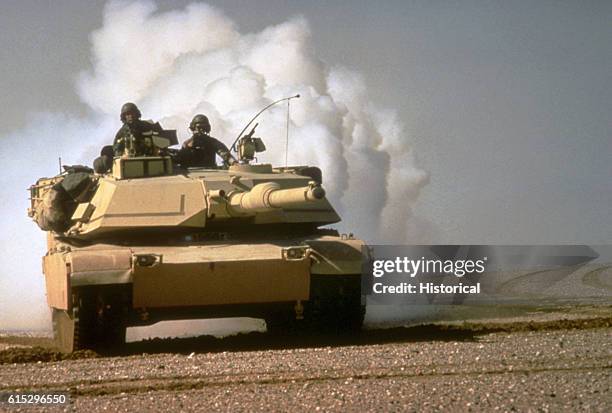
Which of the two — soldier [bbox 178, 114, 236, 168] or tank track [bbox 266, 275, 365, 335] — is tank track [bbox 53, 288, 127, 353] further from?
soldier [bbox 178, 114, 236, 168]

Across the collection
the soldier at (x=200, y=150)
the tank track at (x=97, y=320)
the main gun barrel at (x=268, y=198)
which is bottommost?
the tank track at (x=97, y=320)

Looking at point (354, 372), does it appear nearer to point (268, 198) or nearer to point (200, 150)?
point (268, 198)

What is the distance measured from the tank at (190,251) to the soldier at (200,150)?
82 centimetres

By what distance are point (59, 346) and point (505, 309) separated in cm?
957

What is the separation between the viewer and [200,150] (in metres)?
22.6

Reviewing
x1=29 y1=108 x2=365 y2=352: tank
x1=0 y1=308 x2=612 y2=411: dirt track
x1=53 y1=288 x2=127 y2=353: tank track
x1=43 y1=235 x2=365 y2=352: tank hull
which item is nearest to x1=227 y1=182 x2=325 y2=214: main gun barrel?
x1=29 y1=108 x2=365 y2=352: tank

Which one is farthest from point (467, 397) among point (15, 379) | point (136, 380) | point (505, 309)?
point (505, 309)

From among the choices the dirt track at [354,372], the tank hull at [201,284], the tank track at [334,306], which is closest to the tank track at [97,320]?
the tank hull at [201,284]

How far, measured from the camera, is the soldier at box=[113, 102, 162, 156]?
68.8 ft

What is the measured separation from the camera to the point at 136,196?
19781 millimetres

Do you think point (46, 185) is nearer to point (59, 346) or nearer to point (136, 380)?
point (59, 346)

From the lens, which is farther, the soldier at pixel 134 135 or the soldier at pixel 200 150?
the soldier at pixel 200 150

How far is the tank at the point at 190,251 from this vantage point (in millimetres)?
18312

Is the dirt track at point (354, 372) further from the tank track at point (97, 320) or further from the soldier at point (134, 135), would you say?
the soldier at point (134, 135)
